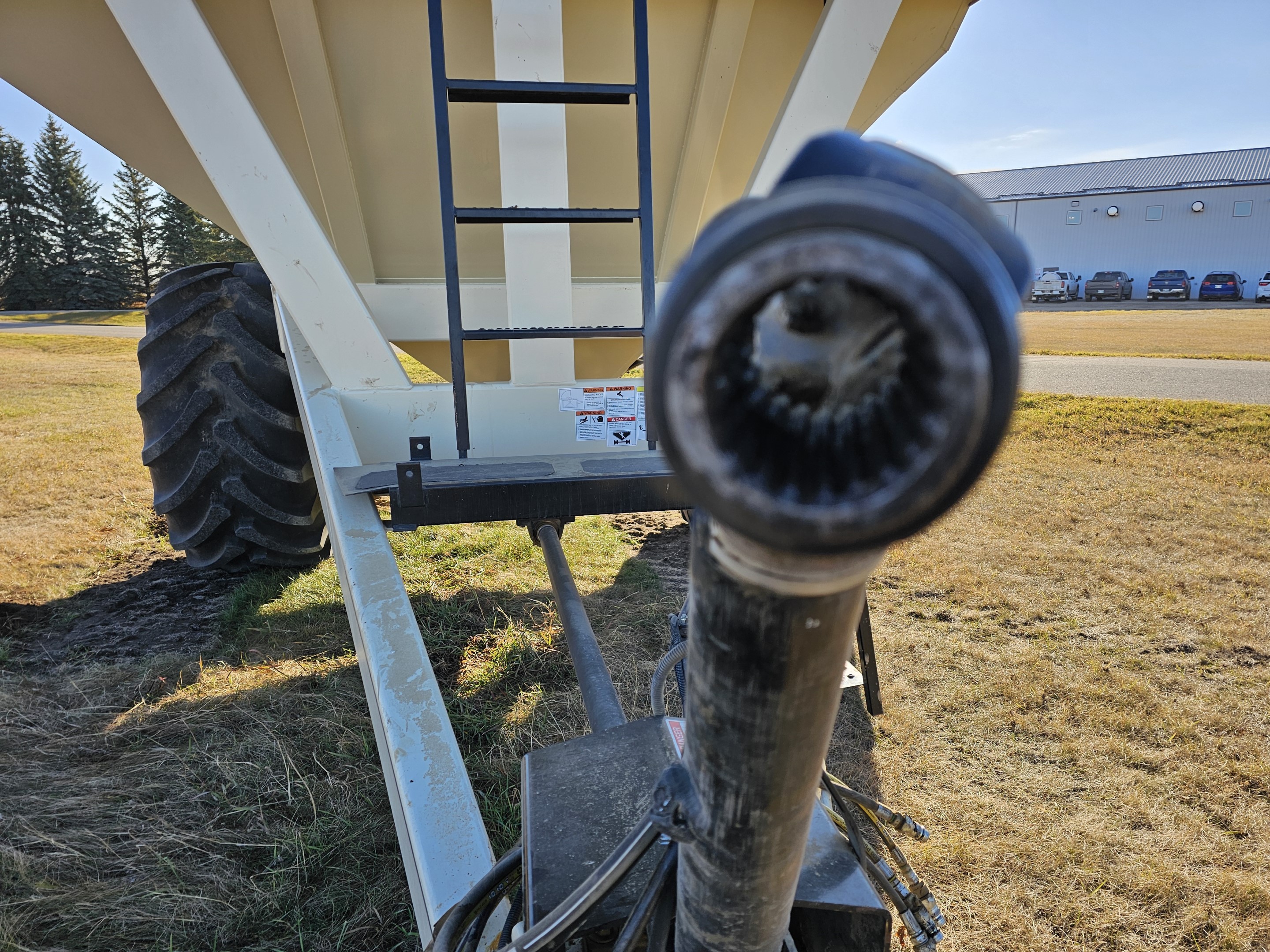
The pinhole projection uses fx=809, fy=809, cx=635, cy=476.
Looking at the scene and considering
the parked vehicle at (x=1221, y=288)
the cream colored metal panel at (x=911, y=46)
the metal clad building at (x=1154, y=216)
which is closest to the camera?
the cream colored metal panel at (x=911, y=46)

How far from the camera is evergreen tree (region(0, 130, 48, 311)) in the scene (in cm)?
3703

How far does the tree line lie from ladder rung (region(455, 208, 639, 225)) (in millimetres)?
39572

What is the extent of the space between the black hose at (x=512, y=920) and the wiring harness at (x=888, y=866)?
0.46 metres

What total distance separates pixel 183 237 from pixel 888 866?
4726cm

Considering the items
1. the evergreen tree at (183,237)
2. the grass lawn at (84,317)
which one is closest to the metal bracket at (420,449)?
the grass lawn at (84,317)

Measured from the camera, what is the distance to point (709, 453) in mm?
455

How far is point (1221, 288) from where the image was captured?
31.2 meters

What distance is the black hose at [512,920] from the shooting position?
1.09 meters

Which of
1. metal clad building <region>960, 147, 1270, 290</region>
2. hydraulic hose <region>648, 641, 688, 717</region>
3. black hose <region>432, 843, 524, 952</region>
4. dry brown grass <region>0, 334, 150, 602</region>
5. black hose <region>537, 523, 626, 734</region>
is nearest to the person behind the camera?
black hose <region>432, 843, 524, 952</region>

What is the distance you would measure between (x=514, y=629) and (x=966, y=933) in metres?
1.95

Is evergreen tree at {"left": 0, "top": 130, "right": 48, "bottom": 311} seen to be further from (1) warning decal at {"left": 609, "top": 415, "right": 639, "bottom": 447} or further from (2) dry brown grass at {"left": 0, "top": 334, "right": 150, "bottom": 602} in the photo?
(1) warning decal at {"left": 609, "top": 415, "right": 639, "bottom": 447}

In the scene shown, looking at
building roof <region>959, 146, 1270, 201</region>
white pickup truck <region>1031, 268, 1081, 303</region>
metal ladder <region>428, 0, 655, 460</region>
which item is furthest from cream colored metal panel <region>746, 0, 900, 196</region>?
building roof <region>959, 146, 1270, 201</region>

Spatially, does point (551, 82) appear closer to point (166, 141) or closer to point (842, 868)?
point (166, 141)

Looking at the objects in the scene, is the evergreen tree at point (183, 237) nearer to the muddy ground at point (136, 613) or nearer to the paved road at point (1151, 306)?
the paved road at point (1151, 306)
